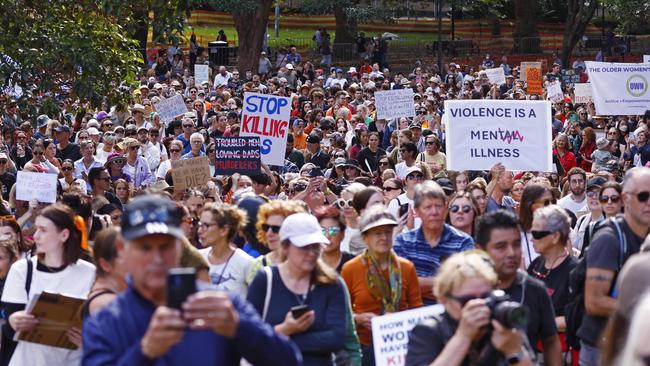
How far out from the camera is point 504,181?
12688mm

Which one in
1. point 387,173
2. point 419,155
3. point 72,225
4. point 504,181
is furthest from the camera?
point 419,155

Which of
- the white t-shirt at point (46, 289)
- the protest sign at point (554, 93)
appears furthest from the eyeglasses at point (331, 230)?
the protest sign at point (554, 93)

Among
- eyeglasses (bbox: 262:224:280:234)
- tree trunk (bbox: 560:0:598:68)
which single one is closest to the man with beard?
eyeglasses (bbox: 262:224:280:234)

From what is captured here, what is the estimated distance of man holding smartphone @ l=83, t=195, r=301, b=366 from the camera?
12.2 feet

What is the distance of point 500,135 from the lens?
543 inches

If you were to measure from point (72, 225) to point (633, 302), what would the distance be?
3.60 metres

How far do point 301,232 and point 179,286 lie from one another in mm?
2799

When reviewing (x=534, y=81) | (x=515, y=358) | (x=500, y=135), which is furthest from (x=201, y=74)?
(x=515, y=358)

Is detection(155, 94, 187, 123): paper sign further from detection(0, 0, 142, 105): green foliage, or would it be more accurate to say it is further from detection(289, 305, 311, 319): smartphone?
detection(289, 305, 311, 319): smartphone

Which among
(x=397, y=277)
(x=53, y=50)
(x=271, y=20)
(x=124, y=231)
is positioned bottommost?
(x=397, y=277)

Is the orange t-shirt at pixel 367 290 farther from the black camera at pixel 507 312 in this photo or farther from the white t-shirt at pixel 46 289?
the black camera at pixel 507 312

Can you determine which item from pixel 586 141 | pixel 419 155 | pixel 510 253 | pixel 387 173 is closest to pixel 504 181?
pixel 387 173

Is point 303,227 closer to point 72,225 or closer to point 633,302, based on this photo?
point 72,225

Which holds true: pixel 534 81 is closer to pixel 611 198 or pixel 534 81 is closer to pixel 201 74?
pixel 201 74
